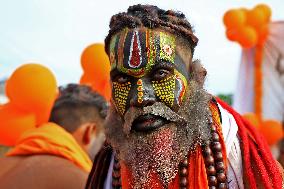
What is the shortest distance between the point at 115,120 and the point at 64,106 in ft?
5.01

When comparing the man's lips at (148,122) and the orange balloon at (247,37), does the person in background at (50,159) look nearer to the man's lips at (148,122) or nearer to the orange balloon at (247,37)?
the man's lips at (148,122)

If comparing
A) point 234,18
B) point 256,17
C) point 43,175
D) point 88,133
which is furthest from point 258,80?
point 43,175

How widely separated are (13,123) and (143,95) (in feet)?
5.64

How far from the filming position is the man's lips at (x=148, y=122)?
185 centimetres

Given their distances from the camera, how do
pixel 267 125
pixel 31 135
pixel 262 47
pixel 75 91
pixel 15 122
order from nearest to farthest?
pixel 31 135 < pixel 15 122 < pixel 75 91 < pixel 267 125 < pixel 262 47

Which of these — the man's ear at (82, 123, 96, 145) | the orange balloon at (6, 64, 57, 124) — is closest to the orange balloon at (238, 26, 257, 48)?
the man's ear at (82, 123, 96, 145)

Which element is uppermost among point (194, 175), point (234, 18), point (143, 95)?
point (234, 18)

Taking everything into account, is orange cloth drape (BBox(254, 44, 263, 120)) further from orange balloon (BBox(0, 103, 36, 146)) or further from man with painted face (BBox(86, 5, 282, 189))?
→ man with painted face (BBox(86, 5, 282, 189))

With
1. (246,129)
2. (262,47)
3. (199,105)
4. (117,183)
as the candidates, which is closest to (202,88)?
(199,105)

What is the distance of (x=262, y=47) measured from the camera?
7402 millimetres

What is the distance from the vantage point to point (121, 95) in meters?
1.93

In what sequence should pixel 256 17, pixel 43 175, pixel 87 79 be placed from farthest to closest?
1. pixel 256 17
2. pixel 87 79
3. pixel 43 175

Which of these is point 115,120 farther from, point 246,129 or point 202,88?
point 246,129

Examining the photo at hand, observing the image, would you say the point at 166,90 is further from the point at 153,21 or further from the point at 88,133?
the point at 88,133
